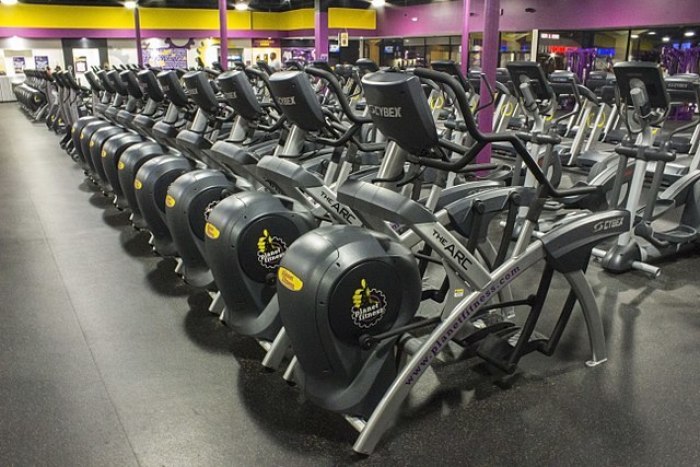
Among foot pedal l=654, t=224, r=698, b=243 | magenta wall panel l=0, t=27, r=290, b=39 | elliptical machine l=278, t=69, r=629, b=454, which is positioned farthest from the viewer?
magenta wall panel l=0, t=27, r=290, b=39

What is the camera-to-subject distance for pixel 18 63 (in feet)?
67.8

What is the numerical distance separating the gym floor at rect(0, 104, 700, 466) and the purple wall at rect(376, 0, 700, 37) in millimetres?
9925

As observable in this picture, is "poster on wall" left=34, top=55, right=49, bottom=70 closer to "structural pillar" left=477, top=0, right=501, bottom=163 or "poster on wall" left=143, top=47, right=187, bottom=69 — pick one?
"poster on wall" left=143, top=47, right=187, bottom=69

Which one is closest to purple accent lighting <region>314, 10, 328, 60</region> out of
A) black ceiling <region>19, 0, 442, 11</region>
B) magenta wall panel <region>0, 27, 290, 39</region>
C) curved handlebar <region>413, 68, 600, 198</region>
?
black ceiling <region>19, 0, 442, 11</region>

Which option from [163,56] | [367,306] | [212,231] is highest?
[163,56]

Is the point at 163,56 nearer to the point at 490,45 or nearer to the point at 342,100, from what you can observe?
the point at 490,45

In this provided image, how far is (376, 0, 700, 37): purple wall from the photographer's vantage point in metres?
11.8

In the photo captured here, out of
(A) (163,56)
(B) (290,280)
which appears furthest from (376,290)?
(A) (163,56)

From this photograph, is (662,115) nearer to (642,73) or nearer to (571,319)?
(642,73)

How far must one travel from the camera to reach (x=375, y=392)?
2.23m

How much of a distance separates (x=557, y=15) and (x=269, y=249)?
43.2 feet

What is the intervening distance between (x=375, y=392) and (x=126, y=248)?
297 cm

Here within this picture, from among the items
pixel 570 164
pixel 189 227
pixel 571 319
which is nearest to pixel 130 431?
pixel 189 227

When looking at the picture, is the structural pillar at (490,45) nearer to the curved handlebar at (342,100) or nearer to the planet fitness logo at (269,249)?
the curved handlebar at (342,100)
